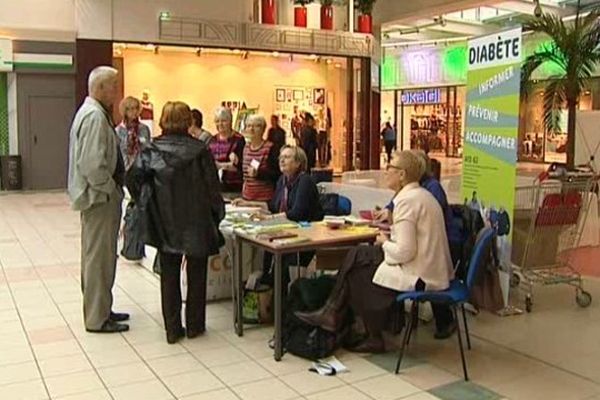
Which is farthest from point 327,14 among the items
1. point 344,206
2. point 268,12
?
point 344,206

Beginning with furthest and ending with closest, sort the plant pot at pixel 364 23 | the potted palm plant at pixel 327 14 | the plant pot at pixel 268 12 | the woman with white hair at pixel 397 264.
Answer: the plant pot at pixel 364 23, the potted palm plant at pixel 327 14, the plant pot at pixel 268 12, the woman with white hair at pixel 397 264

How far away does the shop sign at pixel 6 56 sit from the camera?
12.9m

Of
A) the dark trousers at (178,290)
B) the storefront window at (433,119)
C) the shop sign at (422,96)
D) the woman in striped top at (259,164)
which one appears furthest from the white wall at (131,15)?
the shop sign at (422,96)

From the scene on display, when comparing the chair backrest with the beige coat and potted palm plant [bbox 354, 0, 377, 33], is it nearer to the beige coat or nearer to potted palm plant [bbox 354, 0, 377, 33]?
the beige coat

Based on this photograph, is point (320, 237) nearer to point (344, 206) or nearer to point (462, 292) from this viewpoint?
point (462, 292)

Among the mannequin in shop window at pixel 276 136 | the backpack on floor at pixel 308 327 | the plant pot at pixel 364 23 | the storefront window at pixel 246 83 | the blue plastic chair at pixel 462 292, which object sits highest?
the plant pot at pixel 364 23

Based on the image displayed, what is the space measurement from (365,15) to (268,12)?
2.02 meters

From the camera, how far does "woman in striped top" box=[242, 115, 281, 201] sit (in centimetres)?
527

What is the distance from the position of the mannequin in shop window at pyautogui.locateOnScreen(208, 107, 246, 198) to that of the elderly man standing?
1533 mm

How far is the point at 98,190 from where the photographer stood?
421cm

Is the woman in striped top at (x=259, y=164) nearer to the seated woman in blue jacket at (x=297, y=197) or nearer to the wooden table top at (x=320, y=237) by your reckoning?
the seated woman in blue jacket at (x=297, y=197)

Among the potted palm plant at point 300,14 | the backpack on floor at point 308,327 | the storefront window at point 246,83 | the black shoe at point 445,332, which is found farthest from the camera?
the storefront window at point 246,83

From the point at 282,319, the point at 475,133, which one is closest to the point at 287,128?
the point at 475,133

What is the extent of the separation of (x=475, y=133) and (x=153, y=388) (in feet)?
9.78
